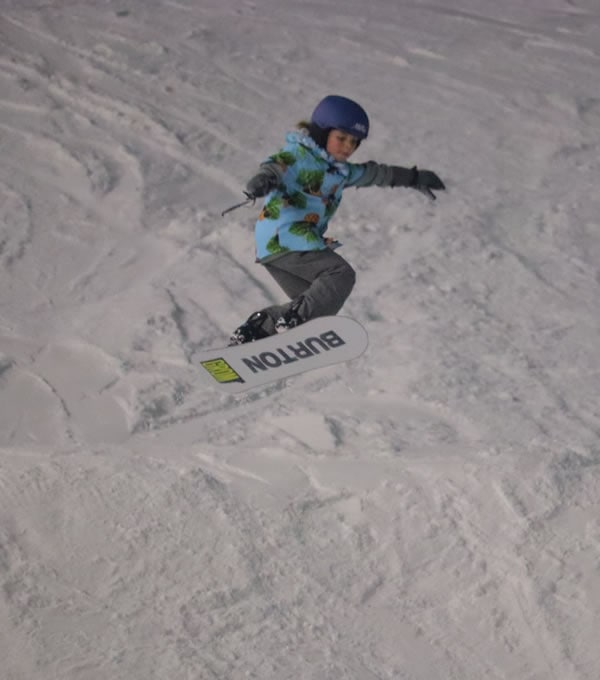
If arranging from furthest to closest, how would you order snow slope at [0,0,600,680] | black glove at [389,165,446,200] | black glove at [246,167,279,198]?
1. snow slope at [0,0,600,680]
2. black glove at [389,165,446,200]
3. black glove at [246,167,279,198]

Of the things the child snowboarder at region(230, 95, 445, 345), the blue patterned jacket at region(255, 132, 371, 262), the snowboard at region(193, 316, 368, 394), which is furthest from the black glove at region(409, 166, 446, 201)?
the snowboard at region(193, 316, 368, 394)

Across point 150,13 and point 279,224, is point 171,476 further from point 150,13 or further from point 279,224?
point 150,13

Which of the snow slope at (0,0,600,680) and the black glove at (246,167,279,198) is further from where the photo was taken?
the snow slope at (0,0,600,680)

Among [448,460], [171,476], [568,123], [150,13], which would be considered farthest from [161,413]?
[150,13]

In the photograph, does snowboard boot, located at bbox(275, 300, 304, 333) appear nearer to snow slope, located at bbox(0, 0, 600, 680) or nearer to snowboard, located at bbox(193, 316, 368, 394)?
snowboard, located at bbox(193, 316, 368, 394)

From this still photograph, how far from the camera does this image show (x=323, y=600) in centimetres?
625

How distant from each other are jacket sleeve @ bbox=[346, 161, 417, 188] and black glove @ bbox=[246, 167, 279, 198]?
0.47 metres

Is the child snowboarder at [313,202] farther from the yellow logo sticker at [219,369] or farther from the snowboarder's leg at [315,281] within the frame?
the yellow logo sticker at [219,369]

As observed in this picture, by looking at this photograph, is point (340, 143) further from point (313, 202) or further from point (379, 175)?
point (379, 175)

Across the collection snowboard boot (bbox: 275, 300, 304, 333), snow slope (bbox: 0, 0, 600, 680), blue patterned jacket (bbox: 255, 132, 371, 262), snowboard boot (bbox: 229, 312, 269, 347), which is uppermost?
blue patterned jacket (bbox: 255, 132, 371, 262)

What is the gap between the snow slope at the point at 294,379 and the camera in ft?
20.3

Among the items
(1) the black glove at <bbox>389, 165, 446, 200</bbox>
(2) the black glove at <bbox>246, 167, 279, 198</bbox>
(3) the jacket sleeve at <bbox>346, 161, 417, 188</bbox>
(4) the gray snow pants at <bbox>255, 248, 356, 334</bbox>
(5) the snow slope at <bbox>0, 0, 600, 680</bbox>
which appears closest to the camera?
(2) the black glove at <bbox>246, 167, 279, 198</bbox>

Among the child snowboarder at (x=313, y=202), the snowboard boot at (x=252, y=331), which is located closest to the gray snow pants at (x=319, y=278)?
the child snowboarder at (x=313, y=202)

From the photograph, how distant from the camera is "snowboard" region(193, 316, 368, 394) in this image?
17.2ft
